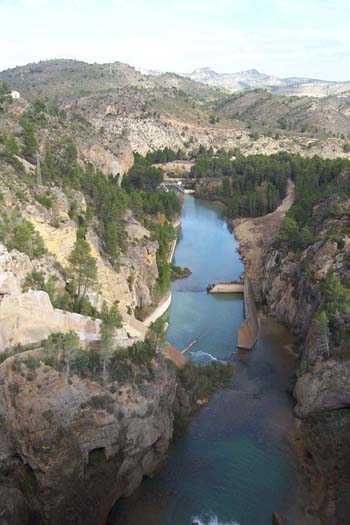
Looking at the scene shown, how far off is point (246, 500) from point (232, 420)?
23.8ft

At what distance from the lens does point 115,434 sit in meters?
29.8

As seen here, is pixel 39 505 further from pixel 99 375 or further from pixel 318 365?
pixel 318 365

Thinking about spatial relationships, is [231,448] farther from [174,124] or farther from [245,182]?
[174,124]

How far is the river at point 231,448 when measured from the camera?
29.8 meters

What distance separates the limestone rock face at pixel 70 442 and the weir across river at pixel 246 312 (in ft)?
57.6

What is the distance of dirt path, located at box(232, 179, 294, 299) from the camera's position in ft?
219

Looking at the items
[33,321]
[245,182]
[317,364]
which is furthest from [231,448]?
[245,182]

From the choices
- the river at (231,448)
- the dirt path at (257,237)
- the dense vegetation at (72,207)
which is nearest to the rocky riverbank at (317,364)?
the dirt path at (257,237)

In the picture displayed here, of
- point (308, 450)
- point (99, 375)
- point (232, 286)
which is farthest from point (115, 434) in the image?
point (232, 286)

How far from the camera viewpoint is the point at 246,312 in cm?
5400

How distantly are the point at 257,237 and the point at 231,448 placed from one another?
46.6 meters

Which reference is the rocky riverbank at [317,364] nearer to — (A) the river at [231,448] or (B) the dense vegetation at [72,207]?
(A) the river at [231,448]

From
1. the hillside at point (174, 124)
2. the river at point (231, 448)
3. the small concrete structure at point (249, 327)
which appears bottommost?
the river at point (231, 448)

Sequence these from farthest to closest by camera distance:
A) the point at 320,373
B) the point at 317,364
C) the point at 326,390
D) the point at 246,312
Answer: the point at 246,312, the point at 317,364, the point at 320,373, the point at 326,390
